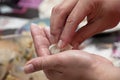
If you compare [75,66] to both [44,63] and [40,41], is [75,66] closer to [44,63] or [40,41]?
[44,63]

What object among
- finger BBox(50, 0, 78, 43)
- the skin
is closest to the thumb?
the skin

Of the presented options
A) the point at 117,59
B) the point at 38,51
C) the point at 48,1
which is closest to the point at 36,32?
the point at 38,51

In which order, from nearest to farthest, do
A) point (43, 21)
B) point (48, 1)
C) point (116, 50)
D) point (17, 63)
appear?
point (17, 63), point (116, 50), point (43, 21), point (48, 1)

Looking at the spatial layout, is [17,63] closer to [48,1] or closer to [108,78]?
[108,78]

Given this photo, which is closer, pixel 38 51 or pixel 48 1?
pixel 38 51

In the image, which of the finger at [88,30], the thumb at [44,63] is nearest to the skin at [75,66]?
the thumb at [44,63]
